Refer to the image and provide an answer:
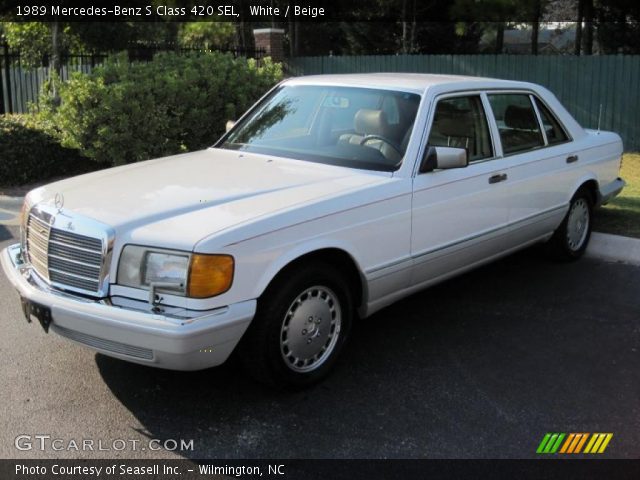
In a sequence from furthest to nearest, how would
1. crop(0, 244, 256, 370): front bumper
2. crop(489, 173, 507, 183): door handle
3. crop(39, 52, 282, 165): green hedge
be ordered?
crop(39, 52, 282, 165): green hedge
crop(489, 173, 507, 183): door handle
crop(0, 244, 256, 370): front bumper

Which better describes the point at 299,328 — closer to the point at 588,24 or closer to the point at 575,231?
the point at 575,231

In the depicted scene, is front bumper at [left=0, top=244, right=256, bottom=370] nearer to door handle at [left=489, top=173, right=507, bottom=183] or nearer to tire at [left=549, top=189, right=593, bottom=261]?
door handle at [left=489, top=173, right=507, bottom=183]

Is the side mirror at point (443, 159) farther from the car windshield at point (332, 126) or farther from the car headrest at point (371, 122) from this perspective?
the car headrest at point (371, 122)

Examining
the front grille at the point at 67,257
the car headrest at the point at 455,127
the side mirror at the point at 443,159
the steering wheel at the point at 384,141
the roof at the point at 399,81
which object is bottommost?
the front grille at the point at 67,257

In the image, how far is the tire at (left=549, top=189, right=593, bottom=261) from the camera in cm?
641

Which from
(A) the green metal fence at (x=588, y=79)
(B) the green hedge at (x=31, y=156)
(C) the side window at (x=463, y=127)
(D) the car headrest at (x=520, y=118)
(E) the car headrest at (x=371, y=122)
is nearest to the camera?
(E) the car headrest at (x=371, y=122)

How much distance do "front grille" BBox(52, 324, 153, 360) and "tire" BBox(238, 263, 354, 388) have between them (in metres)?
0.56

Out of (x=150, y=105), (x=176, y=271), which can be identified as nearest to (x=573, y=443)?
(x=176, y=271)

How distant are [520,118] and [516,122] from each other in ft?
0.31

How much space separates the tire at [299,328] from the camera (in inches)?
151

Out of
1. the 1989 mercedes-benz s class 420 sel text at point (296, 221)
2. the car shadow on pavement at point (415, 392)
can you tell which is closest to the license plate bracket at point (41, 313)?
the 1989 mercedes-benz s class 420 sel text at point (296, 221)

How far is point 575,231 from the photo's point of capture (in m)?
6.61

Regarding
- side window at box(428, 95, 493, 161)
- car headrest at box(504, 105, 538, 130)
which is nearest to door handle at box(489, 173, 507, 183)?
side window at box(428, 95, 493, 161)

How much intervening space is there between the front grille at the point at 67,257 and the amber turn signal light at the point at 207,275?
53 cm
